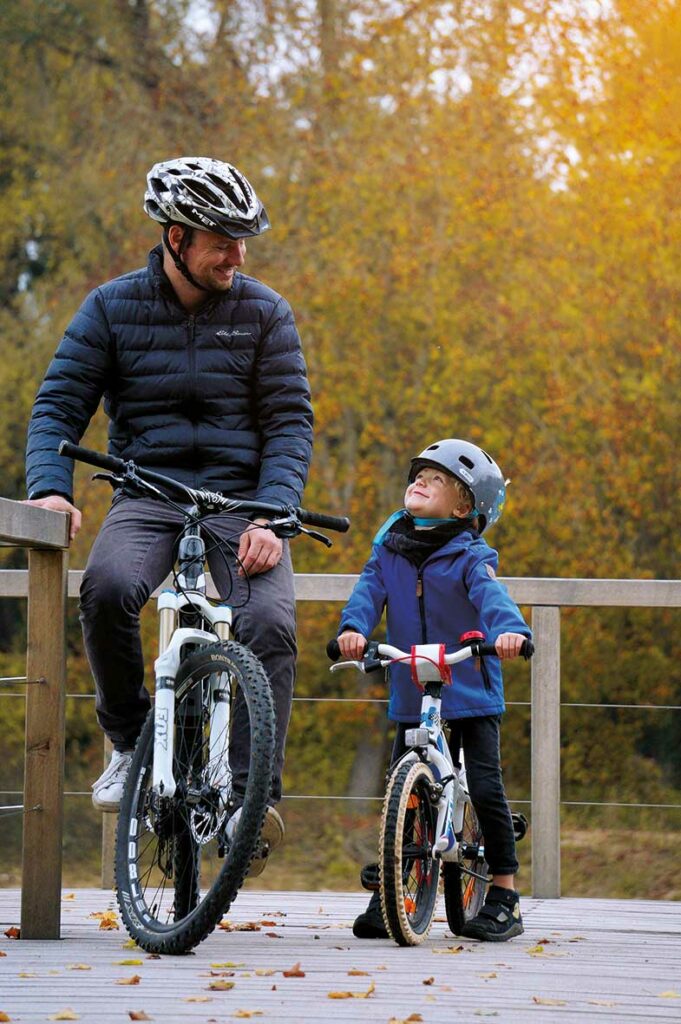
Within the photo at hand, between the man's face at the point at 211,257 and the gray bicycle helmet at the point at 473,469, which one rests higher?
the man's face at the point at 211,257

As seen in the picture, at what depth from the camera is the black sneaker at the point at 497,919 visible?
14.2 ft

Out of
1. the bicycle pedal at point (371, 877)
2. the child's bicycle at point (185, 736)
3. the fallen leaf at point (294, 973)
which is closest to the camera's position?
the fallen leaf at point (294, 973)

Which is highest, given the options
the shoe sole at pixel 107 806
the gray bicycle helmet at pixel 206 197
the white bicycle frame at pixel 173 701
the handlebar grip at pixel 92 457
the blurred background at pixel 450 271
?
the blurred background at pixel 450 271

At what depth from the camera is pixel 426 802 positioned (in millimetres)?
4242

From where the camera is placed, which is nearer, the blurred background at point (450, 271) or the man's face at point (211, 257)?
the man's face at point (211, 257)

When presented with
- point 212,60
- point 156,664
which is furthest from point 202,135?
point 156,664

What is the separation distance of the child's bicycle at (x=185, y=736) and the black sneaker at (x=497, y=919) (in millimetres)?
779

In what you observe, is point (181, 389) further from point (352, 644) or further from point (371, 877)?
point (371, 877)

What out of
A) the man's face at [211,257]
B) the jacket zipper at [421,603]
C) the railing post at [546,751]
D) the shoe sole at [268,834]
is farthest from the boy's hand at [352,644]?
the railing post at [546,751]

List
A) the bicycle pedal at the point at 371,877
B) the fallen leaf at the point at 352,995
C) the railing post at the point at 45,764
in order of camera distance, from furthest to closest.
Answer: the bicycle pedal at the point at 371,877, the railing post at the point at 45,764, the fallen leaf at the point at 352,995

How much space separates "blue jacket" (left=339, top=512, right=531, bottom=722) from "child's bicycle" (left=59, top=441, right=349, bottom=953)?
0.54 metres

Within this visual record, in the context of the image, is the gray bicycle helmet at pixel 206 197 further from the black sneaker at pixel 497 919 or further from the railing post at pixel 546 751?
the railing post at pixel 546 751

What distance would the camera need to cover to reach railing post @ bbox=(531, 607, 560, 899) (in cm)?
574

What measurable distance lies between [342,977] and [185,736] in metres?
0.69
